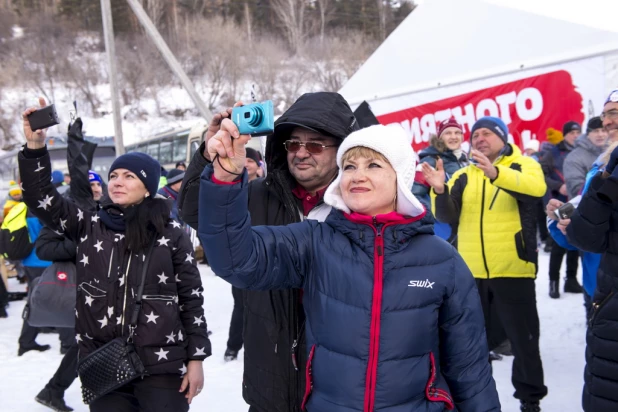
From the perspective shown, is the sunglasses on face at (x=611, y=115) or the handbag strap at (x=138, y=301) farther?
the sunglasses on face at (x=611, y=115)

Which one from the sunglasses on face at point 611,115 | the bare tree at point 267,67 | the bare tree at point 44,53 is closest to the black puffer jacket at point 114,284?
the sunglasses on face at point 611,115

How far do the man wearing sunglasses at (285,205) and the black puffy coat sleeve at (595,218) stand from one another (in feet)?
3.86

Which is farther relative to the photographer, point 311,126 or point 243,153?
point 311,126

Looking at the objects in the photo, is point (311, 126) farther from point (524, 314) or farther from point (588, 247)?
point (524, 314)

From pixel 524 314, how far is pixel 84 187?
3.01 meters

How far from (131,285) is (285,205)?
999mm

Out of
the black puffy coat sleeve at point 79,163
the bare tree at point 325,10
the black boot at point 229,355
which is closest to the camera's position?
the black puffy coat sleeve at point 79,163

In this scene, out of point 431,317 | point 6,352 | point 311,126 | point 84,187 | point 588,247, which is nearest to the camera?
point 431,317

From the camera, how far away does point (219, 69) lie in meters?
36.8

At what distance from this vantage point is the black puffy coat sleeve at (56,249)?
11.3 ft

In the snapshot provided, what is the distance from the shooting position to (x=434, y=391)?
1.59 m

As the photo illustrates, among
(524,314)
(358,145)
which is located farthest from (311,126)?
(524,314)

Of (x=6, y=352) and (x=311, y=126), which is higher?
(x=311, y=126)

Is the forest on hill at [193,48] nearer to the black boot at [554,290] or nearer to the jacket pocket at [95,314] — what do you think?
the black boot at [554,290]
